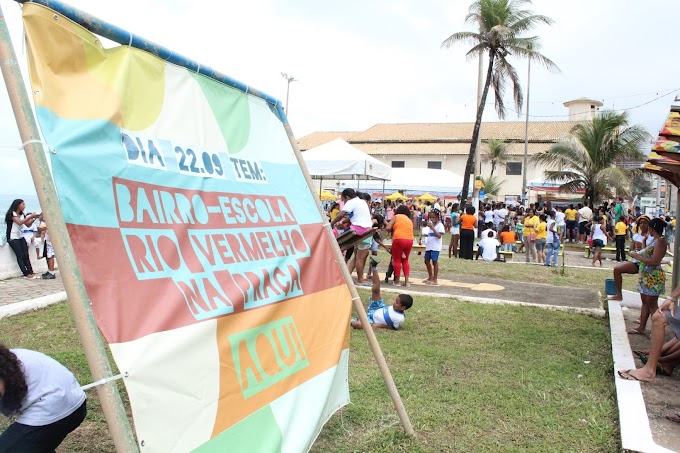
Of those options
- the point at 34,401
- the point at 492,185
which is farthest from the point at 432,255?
the point at 492,185

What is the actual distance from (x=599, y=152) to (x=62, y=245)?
32117 mm

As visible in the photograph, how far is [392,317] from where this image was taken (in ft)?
22.5

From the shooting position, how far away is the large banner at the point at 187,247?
198 cm

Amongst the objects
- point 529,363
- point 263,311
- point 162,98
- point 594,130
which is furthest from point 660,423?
point 594,130

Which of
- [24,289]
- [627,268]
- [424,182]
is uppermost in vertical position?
[424,182]

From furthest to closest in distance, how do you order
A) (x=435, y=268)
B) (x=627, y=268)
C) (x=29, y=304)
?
(x=435, y=268), (x=627, y=268), (x=29, y=304)

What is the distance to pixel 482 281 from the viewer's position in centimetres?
1180

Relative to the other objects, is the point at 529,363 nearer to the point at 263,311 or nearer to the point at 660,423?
the point at 660,423

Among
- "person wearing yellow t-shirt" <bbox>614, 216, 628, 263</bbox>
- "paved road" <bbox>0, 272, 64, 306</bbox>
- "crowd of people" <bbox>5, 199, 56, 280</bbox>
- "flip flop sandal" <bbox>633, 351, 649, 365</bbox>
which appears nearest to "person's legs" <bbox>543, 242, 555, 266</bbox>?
"person wearing yellow t-shirt" <bbox>614, 216, 628, 263</bbox>

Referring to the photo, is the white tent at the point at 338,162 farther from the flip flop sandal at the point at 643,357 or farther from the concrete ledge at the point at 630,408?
the flip flop sandal at the point at 643,357

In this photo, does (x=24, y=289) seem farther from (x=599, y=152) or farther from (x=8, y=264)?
(x=599, y=152)

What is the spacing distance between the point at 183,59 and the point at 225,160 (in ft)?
1.79

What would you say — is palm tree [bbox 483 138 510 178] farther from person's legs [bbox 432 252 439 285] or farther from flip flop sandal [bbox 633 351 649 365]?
flip flop sandal [bbox 633 351 649 365]

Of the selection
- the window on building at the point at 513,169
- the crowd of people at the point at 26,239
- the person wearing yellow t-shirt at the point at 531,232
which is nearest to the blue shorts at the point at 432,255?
the person wearing yellow t-shirt at the point at 531,232
